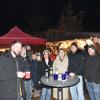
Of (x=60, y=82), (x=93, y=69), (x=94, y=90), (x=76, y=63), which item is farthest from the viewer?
(x=76, y=63)

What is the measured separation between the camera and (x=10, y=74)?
539 cm

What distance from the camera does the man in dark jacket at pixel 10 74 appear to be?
537cm

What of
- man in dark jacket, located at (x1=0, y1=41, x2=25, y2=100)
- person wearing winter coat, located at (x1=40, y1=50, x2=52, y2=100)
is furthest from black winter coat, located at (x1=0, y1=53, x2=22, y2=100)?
person wearing winter coat, located at (x1=40, y1=50, x2=52, y2=100)

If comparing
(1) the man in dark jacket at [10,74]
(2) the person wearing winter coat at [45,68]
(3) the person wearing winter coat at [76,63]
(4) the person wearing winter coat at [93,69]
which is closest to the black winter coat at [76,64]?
(3) the person wearing winter coat at [76,63]

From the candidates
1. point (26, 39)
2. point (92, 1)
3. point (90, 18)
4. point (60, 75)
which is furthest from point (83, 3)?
point (60, 75)

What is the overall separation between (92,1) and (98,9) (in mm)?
2650

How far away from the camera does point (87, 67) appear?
777 cm

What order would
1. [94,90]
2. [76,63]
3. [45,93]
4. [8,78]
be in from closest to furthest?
[8,78], [94,90], [76,63], [45,93]

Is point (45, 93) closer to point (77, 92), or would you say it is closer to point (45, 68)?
point (45, 68)

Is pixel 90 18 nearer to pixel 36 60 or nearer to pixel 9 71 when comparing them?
pixel 36 60

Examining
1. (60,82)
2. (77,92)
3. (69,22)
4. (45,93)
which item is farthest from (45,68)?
(69,22)

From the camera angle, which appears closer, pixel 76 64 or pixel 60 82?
pixel 60 82

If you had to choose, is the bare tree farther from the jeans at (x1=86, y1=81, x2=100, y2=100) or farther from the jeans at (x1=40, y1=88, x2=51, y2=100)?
the jeans at (x1=86, y1=81, x2=100, y2=100)

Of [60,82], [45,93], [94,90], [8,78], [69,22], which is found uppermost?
[8,78]
